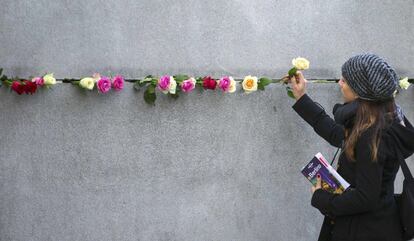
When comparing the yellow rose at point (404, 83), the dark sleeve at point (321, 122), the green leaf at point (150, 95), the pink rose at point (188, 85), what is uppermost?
the pink rose at point (188, 85)

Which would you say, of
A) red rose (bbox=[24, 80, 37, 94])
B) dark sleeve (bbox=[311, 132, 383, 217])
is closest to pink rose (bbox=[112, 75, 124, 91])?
red rose (bbox=[24, 80, 37, 94])

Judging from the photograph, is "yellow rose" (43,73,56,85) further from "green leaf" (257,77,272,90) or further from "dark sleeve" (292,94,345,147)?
"dark sleeve" (292,94,345,147)

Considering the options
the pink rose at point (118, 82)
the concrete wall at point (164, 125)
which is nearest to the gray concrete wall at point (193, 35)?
the concrete wall at point (164, 125)

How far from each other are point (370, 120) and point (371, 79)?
0.69 ft

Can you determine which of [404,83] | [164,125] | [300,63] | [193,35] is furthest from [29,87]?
[404,83]

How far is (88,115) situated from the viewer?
3.55 metres

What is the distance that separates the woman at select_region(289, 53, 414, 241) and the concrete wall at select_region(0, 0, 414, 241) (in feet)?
3.24

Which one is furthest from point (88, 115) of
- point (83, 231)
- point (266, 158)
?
point (266, 158)

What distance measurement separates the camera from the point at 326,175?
298cm

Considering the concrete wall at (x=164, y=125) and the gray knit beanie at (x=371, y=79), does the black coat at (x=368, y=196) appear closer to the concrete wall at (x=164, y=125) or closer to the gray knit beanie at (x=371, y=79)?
the gray knit beanie at (x=371, y=79)

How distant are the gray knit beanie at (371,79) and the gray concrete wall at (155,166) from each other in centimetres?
114

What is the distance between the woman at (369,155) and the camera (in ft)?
8.93

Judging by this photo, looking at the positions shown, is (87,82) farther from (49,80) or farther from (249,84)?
(249,84)

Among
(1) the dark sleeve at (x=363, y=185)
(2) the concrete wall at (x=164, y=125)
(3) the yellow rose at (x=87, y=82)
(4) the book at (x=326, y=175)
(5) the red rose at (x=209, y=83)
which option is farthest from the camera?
(5) the red rose at (x=209, y=83)
